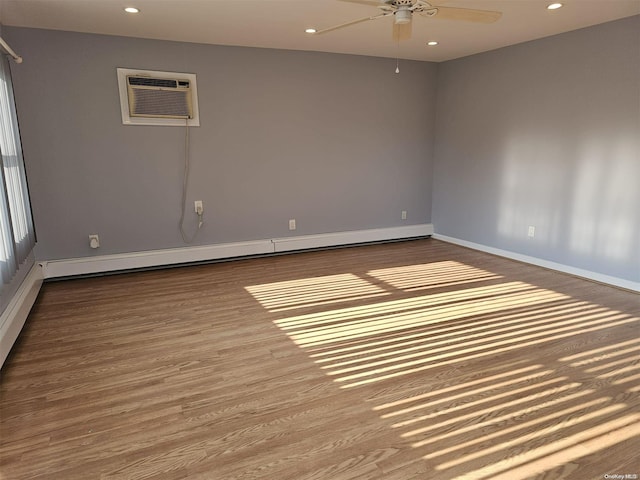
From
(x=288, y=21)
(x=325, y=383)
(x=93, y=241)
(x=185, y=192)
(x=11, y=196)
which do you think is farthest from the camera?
(x=185, y=192)

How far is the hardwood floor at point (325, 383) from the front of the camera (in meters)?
1.64

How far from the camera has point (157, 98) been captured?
4.05 m

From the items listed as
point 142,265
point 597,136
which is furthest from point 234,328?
point 597,136

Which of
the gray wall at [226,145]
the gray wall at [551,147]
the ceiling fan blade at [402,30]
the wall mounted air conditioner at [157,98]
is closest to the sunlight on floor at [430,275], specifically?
the gray wall at [551,147]

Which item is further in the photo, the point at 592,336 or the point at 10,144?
the point at 10,144

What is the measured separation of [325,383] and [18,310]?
7.31ft

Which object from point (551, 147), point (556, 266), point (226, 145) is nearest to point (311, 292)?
point (226, 145)

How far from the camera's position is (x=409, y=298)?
11.3 feet

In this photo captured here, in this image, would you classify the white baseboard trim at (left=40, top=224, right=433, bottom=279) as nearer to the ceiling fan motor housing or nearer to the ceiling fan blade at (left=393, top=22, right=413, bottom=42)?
Answer: the ceiling fan blade at (left=393, top=22, right=413, bottom=42)

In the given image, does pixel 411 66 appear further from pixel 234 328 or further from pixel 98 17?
pixel 234 328

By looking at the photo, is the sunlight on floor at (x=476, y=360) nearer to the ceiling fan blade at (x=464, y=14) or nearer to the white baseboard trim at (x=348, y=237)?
the white baseboard trim at (x=348, y=237)

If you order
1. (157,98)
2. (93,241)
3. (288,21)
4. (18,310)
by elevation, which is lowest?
(18,310)

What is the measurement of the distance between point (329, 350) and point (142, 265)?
8.40 feet

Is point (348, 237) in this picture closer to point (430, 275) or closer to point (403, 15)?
point (430, 275)
